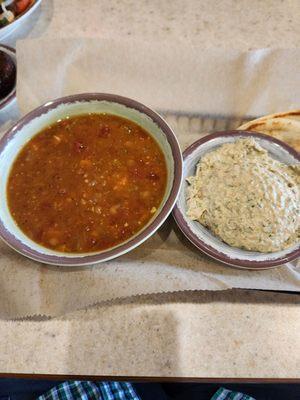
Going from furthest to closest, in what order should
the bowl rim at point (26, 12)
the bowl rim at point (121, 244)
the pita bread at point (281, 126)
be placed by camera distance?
the bowl rim at point (26, 12)
the pita bread at point (281, 126)
the bowl rim at point (121, 244)

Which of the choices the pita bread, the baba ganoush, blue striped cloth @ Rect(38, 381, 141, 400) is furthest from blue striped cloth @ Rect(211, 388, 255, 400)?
the pita bread

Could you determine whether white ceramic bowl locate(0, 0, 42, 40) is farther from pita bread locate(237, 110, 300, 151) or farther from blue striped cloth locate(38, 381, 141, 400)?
blue striped cloth locate(38, 381, 141, 400)

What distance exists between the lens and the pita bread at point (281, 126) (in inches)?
64.7

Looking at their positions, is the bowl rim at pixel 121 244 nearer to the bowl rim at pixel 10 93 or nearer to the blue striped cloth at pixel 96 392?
the bowl rim at pixel 10 93

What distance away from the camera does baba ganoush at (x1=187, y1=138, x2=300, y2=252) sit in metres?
1.36

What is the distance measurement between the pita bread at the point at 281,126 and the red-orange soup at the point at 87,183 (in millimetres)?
467

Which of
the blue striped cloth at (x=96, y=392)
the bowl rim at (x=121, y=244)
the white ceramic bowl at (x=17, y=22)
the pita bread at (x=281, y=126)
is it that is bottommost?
the blue striped cloth at (x=96, y=392)

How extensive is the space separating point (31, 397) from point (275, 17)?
2260 millimetres

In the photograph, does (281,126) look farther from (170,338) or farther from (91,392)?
(91,392)

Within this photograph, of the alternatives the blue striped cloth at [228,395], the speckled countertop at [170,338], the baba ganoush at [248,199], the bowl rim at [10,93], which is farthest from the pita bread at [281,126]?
the blue striped cloth at [228,395]

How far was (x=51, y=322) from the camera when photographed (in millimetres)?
1383

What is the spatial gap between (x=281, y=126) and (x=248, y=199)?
0.45m

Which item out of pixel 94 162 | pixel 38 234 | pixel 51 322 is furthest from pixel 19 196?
pixel 51 322

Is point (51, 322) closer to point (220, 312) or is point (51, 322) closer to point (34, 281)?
point (34, 281)
